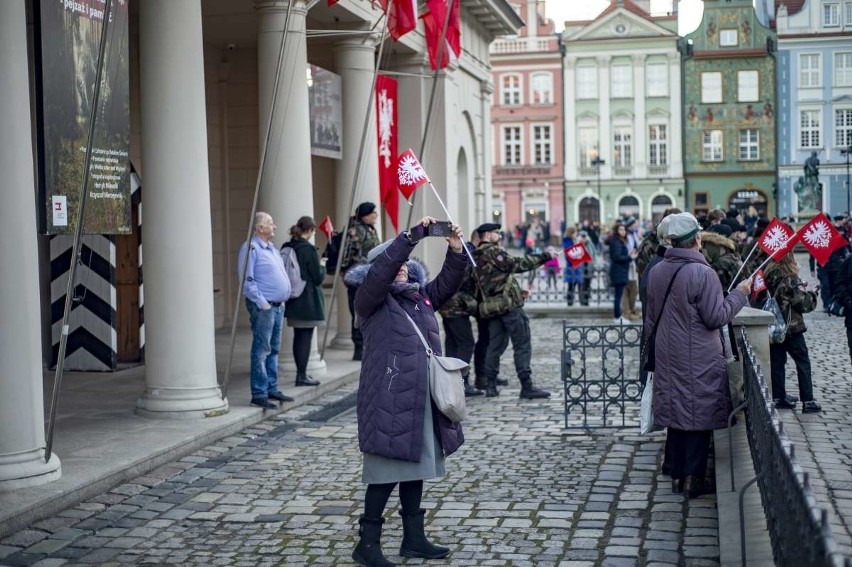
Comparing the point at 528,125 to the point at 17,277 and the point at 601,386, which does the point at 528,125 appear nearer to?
the point at 601,386

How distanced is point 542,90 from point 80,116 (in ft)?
227

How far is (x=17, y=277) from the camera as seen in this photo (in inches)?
299

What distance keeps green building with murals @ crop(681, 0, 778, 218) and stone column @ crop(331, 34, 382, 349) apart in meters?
56.0

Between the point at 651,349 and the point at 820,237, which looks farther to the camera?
the point at 820,237

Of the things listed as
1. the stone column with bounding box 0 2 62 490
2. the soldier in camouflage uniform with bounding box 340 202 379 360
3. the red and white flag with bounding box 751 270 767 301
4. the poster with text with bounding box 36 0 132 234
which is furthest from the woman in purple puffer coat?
the soldier in camouflage uniform with bounding box 340 202 379 360

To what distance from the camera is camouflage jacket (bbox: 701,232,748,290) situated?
35.6 feet

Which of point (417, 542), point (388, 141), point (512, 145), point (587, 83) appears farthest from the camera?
point (512, 145)

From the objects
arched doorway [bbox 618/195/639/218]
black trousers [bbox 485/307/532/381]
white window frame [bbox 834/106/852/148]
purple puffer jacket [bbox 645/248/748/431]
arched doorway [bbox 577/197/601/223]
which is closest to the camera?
purple puffer jacket [bbox 645/248/748/431]

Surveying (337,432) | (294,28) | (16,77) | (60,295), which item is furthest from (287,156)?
(16,77)

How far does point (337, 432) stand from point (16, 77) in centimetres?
429

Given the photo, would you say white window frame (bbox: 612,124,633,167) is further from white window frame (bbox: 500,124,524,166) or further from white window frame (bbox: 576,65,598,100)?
white window frame (bbox: 500,124,524,166)

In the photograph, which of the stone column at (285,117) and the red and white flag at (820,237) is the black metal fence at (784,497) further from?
the stone column at (285,117)

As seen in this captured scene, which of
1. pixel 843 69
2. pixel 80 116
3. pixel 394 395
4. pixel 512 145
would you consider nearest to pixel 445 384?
pixel 394 395

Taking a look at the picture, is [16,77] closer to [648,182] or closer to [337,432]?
[337,432]
